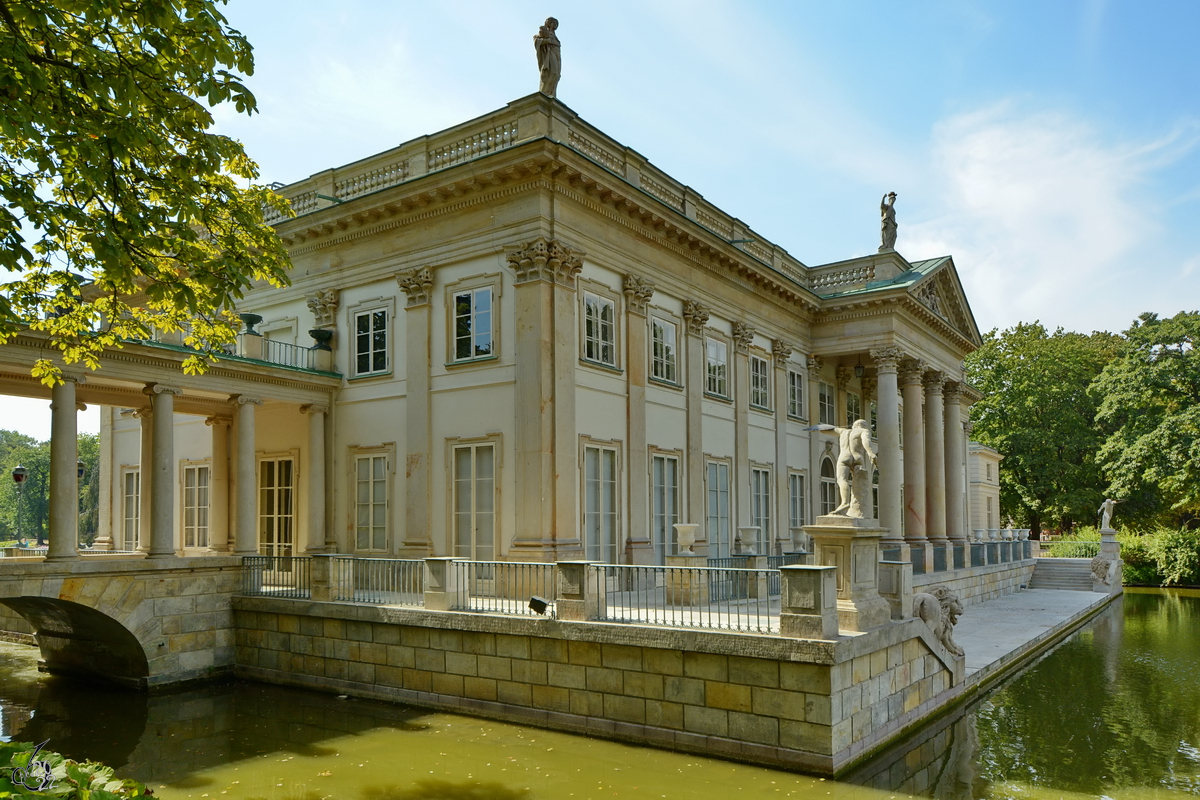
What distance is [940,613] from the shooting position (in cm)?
1416

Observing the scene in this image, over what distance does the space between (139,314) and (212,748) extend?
19.3ft

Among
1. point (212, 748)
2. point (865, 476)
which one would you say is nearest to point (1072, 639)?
point (865, 476)

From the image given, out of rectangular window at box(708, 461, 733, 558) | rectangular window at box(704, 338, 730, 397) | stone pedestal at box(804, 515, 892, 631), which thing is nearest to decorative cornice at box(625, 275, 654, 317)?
rectangular window at box(704, 338, 730, 397)

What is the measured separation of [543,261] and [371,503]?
6605 mm

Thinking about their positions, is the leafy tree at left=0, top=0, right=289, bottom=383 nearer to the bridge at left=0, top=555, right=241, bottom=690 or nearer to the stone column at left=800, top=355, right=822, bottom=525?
the bridge at left=0, top=555, right=241, bottom=690

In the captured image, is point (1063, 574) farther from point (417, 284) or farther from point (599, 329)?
point (417, 284)

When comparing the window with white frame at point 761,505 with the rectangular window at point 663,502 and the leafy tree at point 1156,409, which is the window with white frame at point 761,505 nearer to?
the rectangular window at point 663,502

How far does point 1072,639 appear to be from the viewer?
2275cm

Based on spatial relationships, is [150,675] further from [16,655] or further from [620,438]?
[620,438]

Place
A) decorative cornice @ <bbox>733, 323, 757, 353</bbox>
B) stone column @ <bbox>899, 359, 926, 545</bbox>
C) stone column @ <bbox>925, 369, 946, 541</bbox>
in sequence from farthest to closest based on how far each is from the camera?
stone column @ <bbox>925, 369, 946, 541</bbox>, stone column @ <bbox>899, 359, 926, 545</bbox>, decorative cornice @ <bbox>733, 323, 757, 353</bbox>

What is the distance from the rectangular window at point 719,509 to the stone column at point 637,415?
299cm

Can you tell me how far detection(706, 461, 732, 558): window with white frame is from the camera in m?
21.7

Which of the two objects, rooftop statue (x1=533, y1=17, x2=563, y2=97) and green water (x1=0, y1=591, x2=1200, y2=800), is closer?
green water (x1=0, y1=591, x2=1200, y2=800)

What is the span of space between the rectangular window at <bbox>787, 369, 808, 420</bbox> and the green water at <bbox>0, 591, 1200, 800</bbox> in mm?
11111
